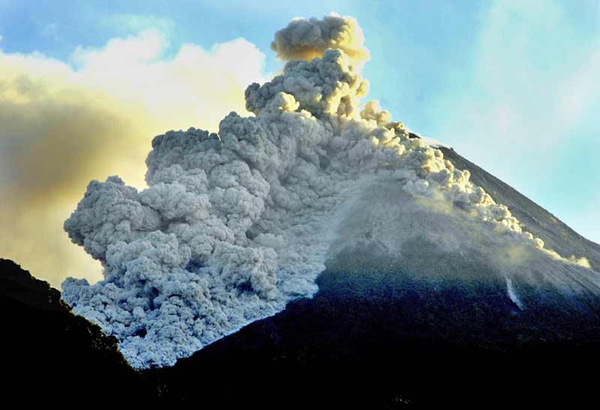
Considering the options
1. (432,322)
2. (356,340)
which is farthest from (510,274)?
(356,340)

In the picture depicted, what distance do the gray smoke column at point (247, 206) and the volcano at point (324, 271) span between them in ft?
0.29

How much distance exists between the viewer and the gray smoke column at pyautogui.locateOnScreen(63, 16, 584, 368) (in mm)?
29562

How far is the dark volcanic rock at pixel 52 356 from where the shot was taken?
1772 cm

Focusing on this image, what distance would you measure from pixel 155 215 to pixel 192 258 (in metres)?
3.41

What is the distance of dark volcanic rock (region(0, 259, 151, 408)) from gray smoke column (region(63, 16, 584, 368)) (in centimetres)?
599

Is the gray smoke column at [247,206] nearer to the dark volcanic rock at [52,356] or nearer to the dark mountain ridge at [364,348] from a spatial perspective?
the dark mountain ridge at [364,348]

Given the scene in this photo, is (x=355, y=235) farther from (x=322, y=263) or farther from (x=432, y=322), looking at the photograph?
(x=432, y=322)

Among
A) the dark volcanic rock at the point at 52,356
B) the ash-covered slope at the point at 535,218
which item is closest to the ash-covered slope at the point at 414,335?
the dark volcanic rock at the point at 52,356

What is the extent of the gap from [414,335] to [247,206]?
1104cm

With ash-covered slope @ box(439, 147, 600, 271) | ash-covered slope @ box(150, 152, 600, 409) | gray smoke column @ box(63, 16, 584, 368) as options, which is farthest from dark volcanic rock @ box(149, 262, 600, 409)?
ash-covered slope @ box(439, 147, 600, 271)

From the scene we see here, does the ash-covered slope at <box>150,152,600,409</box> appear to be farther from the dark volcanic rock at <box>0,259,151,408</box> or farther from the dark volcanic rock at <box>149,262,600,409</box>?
the dark volcanic rock at <box>0,259,151,408</box>

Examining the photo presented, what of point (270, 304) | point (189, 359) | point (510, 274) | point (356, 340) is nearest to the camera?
Result: point (189, 359)

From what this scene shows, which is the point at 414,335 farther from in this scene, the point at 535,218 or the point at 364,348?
the point at 535,218

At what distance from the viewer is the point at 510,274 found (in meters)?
37.8
